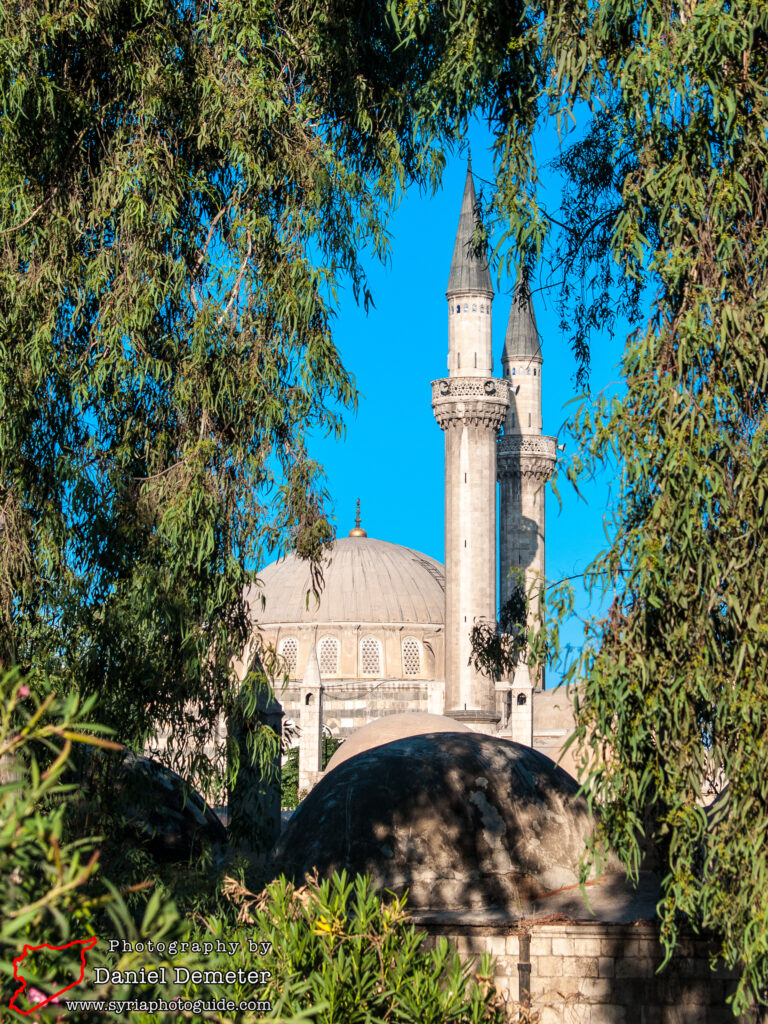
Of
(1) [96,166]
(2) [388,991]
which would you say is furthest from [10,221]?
(2) [388,991]

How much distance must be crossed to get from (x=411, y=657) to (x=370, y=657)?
2.20 meters

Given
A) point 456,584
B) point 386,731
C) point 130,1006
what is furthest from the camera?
point 456,584

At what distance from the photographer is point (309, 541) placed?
9.68 meters

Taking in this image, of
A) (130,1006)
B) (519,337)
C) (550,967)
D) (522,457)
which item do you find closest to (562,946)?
(550,967)

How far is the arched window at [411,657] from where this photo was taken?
221 ft

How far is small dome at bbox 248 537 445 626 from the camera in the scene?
2694 inches

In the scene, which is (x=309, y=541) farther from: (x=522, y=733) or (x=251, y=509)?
(x=522, y=733)

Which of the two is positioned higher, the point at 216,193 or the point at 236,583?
the point at 216,193

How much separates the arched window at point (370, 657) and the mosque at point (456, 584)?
5 centimetres

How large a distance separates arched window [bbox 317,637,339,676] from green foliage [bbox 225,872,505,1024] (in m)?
59.5

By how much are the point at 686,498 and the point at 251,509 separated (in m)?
3.73

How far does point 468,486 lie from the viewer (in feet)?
170

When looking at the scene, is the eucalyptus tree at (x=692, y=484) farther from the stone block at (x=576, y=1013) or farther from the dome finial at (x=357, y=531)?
the dome finial at (x=357, y=531)

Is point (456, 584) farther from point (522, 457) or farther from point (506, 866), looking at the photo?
point (506, 866)
